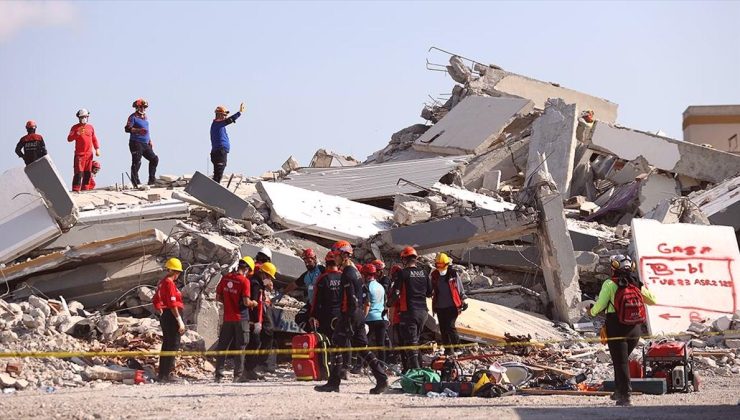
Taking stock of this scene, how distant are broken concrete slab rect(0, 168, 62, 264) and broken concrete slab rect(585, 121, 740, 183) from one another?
1215 cm

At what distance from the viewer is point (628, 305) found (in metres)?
12.3

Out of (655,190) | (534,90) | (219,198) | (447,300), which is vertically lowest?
(447,300)

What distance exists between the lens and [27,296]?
1695cm

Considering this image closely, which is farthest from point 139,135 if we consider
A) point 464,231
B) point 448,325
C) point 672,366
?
point 672,366

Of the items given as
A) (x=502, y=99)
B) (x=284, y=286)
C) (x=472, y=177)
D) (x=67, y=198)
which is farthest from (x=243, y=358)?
(x=502, y=99)

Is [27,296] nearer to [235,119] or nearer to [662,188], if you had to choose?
[235,119]

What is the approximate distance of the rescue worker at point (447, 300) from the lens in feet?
49.6

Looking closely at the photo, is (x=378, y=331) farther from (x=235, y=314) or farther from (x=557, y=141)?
(x=557, y=141)

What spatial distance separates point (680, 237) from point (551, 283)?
6.34 feet

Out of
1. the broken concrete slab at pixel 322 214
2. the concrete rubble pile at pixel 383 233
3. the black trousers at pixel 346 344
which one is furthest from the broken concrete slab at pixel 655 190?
the black trousers at pixel 346 344

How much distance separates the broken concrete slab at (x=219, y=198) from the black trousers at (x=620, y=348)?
7688 mm

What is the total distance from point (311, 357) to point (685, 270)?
22.0ft

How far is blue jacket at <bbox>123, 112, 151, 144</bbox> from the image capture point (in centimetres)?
2200

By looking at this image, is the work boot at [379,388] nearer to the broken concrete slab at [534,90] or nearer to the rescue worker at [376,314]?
the rescue worker at [376,314]
